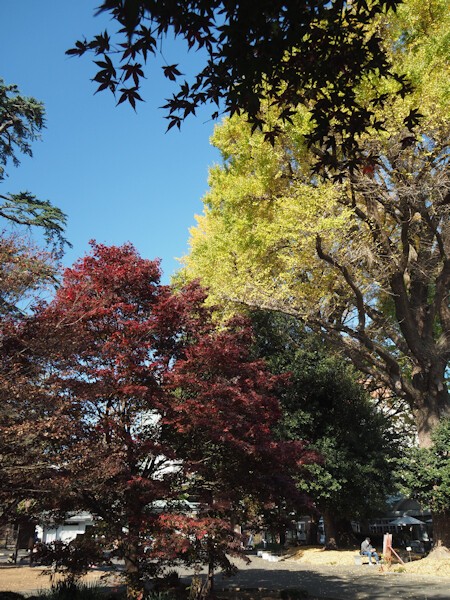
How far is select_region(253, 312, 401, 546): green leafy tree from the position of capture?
18125 millimetres

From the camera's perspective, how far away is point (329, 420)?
1930cm

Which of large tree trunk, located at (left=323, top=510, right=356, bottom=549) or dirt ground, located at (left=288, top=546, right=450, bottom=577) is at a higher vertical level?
large tree trunk, located at (left=323, top=510, right=356, bottom=549)

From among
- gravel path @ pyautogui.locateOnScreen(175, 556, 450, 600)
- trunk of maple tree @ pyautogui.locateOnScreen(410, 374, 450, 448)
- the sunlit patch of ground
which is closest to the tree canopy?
gravel path @ pyautogui.locateOnScreen(175, 556, 450, 600)

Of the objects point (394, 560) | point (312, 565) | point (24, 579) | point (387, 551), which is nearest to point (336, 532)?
point (312, 565)

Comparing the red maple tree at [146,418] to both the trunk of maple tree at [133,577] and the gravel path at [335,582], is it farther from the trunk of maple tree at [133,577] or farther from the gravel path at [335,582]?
the gravel path at [335,582]

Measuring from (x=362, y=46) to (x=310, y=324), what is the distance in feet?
37.7

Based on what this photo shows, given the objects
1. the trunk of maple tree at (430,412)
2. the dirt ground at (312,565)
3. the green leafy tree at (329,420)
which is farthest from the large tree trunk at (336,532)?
the trunk of maple tree at (430,412)

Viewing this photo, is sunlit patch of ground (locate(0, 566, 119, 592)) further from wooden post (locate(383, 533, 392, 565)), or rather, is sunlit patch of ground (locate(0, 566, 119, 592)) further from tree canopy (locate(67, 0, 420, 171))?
tree canopy (locate(67, 0, 420, 171))

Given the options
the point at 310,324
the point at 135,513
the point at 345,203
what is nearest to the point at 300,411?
the point at 310,324

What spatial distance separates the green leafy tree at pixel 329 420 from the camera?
1812 cm

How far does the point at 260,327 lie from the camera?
59.7 ft

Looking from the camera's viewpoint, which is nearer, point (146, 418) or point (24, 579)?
point (146, 418)

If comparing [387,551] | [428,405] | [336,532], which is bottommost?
[387,551]

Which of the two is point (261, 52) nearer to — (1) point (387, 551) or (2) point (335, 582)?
(2) point (335, 582)
